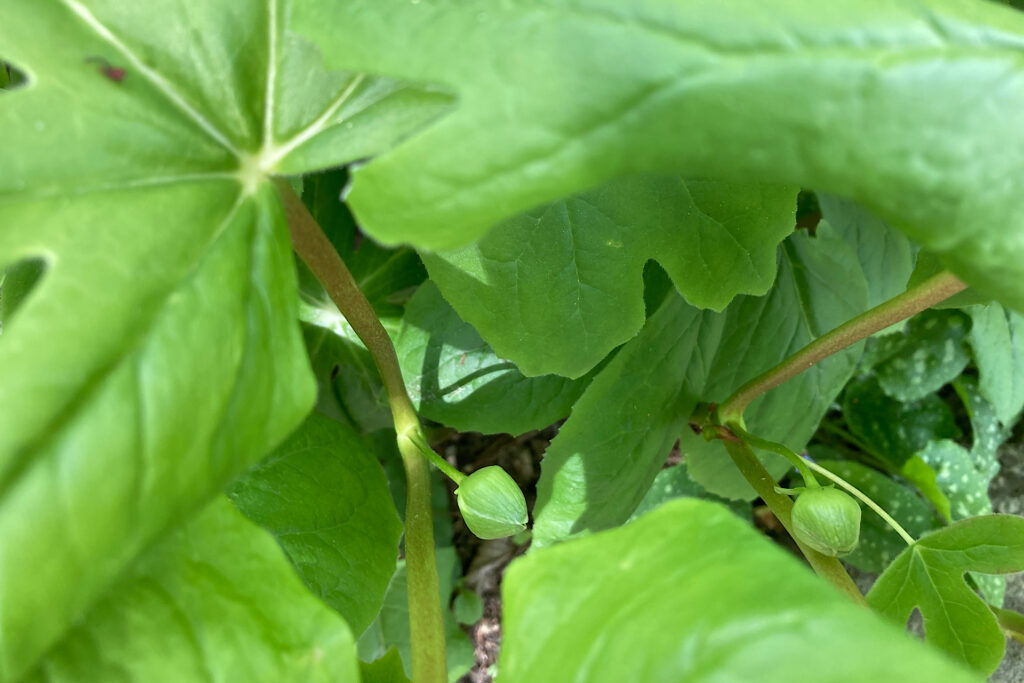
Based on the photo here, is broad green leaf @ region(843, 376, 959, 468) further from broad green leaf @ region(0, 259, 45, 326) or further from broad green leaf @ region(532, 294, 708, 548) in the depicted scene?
broad green leaf @ region(0, 259, 45, 326)

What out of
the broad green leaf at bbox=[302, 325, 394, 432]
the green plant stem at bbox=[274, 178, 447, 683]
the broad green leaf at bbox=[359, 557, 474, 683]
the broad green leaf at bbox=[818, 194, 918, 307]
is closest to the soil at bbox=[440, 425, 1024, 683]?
the broad green leaf at bbox=[359, 557, 474, 683]

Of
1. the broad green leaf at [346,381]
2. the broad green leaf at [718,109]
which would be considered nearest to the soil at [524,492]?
the broad green leaf at [346,381]

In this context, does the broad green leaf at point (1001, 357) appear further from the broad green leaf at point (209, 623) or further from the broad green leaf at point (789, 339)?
the broad green leaf at point (209, 623)

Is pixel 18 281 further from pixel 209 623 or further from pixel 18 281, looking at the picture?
→ pixel 209 623

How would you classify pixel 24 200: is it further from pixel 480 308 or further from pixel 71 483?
pixel 480 308

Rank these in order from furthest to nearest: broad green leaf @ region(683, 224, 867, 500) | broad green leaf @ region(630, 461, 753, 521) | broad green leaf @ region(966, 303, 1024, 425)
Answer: broad green leaf @ region(630, 461, 753, 521) < broad green leaf @ region(966, 303, 1024, 425) < broad green leaf @ region(683, 224, 867, 500)
